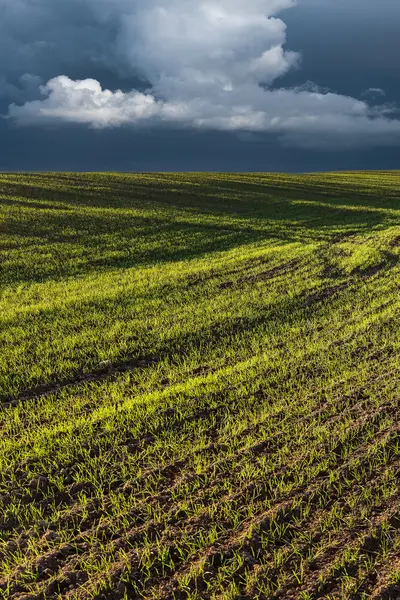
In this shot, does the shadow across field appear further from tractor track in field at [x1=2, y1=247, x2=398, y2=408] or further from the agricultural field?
tractor track in field at [x1=2, y1=247, x2=398, y2=408]

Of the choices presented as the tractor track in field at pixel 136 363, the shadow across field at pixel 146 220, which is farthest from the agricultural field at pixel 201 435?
the shadow across field at pixel 146 220

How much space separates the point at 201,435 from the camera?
22.5 feet

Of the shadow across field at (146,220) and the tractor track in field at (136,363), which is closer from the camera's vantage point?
the tractor track in field at (136,363)

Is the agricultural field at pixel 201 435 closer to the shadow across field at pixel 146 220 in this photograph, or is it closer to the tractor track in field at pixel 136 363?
the tractor track in field at pixel 136 363

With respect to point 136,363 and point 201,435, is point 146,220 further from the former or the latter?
point 201,435

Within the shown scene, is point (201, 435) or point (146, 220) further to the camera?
point (146, 220)

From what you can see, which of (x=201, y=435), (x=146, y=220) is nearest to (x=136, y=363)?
(x=201, y=435)

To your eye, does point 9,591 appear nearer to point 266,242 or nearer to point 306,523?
point 306,523

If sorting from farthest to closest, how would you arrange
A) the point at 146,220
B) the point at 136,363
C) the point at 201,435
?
1. the point at 146,220
2. the point at 136,363
3. the point at 201,435

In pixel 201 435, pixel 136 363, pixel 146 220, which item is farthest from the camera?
pixel 146 220

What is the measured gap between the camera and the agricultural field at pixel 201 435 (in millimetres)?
4512

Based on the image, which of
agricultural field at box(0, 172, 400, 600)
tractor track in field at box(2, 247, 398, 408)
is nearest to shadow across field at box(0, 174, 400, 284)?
agricultural field at box(0, 172, 400, 600)

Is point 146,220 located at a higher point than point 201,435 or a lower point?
higher

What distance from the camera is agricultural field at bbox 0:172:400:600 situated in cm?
451
